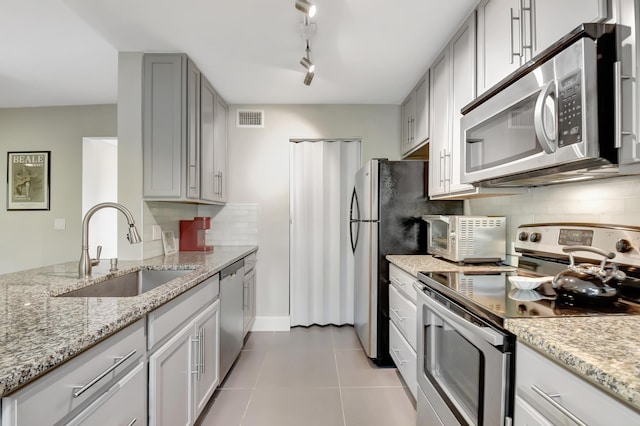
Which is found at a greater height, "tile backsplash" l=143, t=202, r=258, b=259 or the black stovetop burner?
"tile backsplash" l=143, t=202, r=258, b=259

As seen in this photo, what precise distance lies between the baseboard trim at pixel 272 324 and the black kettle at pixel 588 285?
2.76 meters

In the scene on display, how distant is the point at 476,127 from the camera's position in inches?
65.6

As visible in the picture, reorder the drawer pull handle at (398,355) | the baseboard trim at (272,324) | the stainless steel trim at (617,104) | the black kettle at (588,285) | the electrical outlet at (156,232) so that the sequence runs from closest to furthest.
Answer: the stainless steel trim at (617,104), the black kettle at (588,285), the drawer pull handle at (398,355), the electrical outlet at (156,232), the baseboard trim at (272,324)

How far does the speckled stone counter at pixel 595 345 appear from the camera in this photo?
64cm

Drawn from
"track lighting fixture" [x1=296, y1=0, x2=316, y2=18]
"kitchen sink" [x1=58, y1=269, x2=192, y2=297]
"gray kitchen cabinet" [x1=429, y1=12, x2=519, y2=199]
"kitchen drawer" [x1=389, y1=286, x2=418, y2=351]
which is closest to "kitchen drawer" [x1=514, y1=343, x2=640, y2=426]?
"kitchen drawer" [x1=389, y1=286, x2=418, y2=351]

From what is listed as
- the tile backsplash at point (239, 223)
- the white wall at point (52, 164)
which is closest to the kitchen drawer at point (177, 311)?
the tile backsplash at point (239, 223)

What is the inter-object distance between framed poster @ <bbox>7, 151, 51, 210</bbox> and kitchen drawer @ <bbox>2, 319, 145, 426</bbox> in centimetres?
364

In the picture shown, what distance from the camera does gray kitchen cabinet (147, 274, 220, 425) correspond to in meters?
1.32

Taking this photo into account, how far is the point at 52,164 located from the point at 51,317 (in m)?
3.60

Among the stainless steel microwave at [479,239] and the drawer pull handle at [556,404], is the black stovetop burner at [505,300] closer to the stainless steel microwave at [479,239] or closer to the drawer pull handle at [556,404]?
the drawer pull handle at [556,404]

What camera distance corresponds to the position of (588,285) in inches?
43.5

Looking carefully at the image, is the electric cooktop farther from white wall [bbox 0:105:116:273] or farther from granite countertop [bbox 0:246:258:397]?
white wall [bbox 0:105:116:273]

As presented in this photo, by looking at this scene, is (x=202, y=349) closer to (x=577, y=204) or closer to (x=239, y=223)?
(x=239, y=223)

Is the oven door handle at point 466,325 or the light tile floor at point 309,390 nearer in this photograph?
the oven door handle at point 466,325
